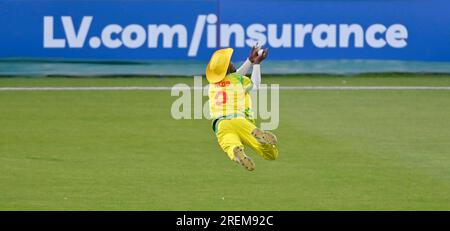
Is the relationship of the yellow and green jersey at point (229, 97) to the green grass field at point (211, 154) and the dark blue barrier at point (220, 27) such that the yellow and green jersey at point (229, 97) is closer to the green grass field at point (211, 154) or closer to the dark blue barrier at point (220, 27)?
the green grass field at point (211, 154)

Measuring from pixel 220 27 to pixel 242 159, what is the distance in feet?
42.3

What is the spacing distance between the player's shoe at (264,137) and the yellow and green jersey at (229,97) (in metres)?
0.42

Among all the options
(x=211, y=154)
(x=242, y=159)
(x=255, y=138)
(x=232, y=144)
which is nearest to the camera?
(x=242, y=159)

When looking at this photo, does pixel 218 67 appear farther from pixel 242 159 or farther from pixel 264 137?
pixel 242 159

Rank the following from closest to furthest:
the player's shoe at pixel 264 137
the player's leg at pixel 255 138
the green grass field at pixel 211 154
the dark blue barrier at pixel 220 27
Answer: the player's shoe at pixel 264 137 < the player's leg at pixel 255 138 < the green grass field at pixel 211 154 < the dark blue barrier at pixel 220 27

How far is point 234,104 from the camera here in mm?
15078

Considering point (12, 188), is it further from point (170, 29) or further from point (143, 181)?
point (170, 29)

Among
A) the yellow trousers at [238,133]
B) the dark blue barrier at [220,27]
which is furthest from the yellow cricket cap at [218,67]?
the dark blue barrier at [220,27]

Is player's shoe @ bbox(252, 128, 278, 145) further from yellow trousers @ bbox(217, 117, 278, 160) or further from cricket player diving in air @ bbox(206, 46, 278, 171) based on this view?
yellow trousers @ bbox(217, 117, 278, 160)

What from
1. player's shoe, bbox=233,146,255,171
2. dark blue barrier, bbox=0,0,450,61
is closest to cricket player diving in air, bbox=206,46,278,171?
player's shoe, bbox=233,146,255,171

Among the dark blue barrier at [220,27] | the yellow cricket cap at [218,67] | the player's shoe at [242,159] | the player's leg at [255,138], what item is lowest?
the player's shoe at [242,159]

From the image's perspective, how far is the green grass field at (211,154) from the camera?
49.2ft

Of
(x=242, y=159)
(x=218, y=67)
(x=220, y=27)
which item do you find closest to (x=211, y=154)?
(x=218, y=67)

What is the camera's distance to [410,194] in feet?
49.7
